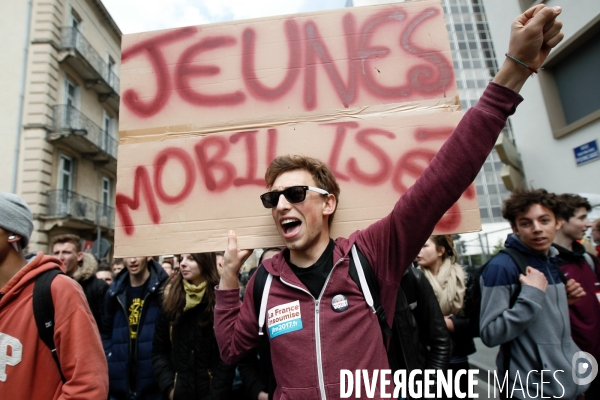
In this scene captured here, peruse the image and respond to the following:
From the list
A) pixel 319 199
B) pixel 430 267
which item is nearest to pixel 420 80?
pixel 319 199

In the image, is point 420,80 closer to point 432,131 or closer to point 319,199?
point 432,131

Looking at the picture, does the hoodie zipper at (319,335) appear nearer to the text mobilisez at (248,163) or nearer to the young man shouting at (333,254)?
the young man shouting at (333,254)

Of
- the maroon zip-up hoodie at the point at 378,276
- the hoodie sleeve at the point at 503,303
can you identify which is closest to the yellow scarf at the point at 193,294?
the maroon zip-up hoodie at the point at 378,276

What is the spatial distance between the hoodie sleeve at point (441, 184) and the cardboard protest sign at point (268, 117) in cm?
37

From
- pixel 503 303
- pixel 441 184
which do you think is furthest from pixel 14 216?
pixel 503 303

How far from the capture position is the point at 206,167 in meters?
2.02

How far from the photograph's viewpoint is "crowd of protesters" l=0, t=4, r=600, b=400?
1413 mm

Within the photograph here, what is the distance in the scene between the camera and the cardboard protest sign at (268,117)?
193 centimetres

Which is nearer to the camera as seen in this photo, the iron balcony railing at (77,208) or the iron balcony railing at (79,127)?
the iron balcony railing at (77,208)

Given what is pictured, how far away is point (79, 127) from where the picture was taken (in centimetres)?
1616

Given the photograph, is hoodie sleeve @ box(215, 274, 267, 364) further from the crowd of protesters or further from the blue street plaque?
the blue street plaque

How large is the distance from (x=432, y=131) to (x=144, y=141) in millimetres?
1528

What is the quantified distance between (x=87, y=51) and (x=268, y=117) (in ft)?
Result: 62.1

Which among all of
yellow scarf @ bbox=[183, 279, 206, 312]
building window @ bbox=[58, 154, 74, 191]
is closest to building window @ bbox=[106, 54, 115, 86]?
building window @ bbox=[58, 154, 74, 191]
